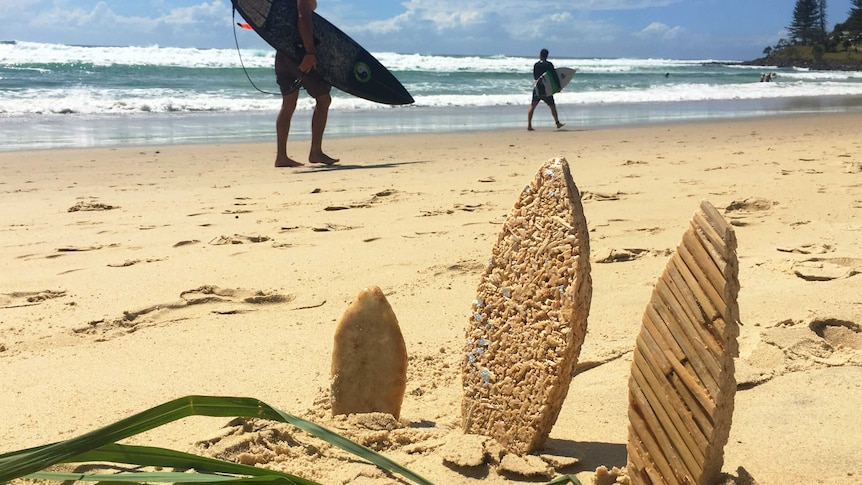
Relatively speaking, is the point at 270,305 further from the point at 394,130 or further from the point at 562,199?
the point at 394,130

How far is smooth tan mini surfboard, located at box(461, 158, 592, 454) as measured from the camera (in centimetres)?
149

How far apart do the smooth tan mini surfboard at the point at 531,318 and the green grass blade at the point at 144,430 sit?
0.42 m

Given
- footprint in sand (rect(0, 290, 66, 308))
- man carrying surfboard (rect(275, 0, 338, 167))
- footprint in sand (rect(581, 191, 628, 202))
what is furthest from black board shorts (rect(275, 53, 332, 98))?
footprint in sand (rect(0, 290, 66, 308))

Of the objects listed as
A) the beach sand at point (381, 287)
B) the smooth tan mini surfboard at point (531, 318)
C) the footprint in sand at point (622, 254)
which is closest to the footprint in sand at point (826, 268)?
the beach sand at point (381, 287)

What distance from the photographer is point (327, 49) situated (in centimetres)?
792

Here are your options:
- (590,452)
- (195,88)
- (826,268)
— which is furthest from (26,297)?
(195,88)

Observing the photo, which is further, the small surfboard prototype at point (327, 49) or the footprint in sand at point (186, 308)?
the small surfboard prototype at point (327, 49)

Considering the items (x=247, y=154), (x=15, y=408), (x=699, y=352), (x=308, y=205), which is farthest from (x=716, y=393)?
(x=247, y=154)

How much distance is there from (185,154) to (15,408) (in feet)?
21.4

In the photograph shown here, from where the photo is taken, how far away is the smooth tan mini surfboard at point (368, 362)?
1757 mm

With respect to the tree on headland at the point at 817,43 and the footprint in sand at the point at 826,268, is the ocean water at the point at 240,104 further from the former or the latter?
the tree on headland at the point at 817,43

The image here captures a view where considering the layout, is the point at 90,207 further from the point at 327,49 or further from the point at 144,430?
the point at 144,430

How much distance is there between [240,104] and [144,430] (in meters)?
15.1

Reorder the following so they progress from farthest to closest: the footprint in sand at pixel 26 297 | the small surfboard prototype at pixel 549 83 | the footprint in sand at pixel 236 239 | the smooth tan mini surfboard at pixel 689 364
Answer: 1. the small surfboard prototype at pixel 549 83
2. the footprint in sand at pixel 236 239
3. the footprint in sand at pixel 26 297
4. the smooth tan mini surfboard at pixel 689 364
